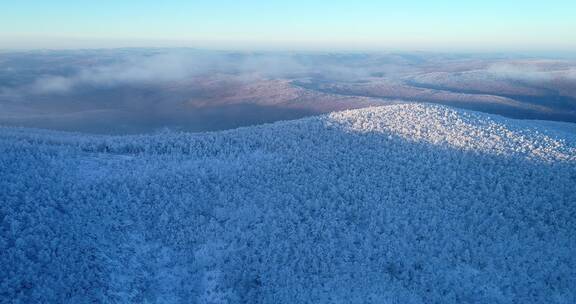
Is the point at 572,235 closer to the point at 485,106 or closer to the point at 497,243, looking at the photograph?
the point at 497,243

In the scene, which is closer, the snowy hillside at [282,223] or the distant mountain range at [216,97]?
the snowy hillside at [282,223]

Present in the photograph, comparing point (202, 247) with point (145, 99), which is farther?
point (145, 99)

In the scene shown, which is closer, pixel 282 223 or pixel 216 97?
pixel 282 223

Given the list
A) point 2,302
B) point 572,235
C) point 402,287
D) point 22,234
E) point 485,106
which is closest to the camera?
point 2,302

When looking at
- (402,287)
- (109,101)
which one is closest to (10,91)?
(109,101)

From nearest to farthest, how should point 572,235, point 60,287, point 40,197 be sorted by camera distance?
point 60,287 → point 40,197 → point 572,235

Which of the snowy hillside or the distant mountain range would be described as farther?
the distant mountain range

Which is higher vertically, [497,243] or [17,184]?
[17,184]
